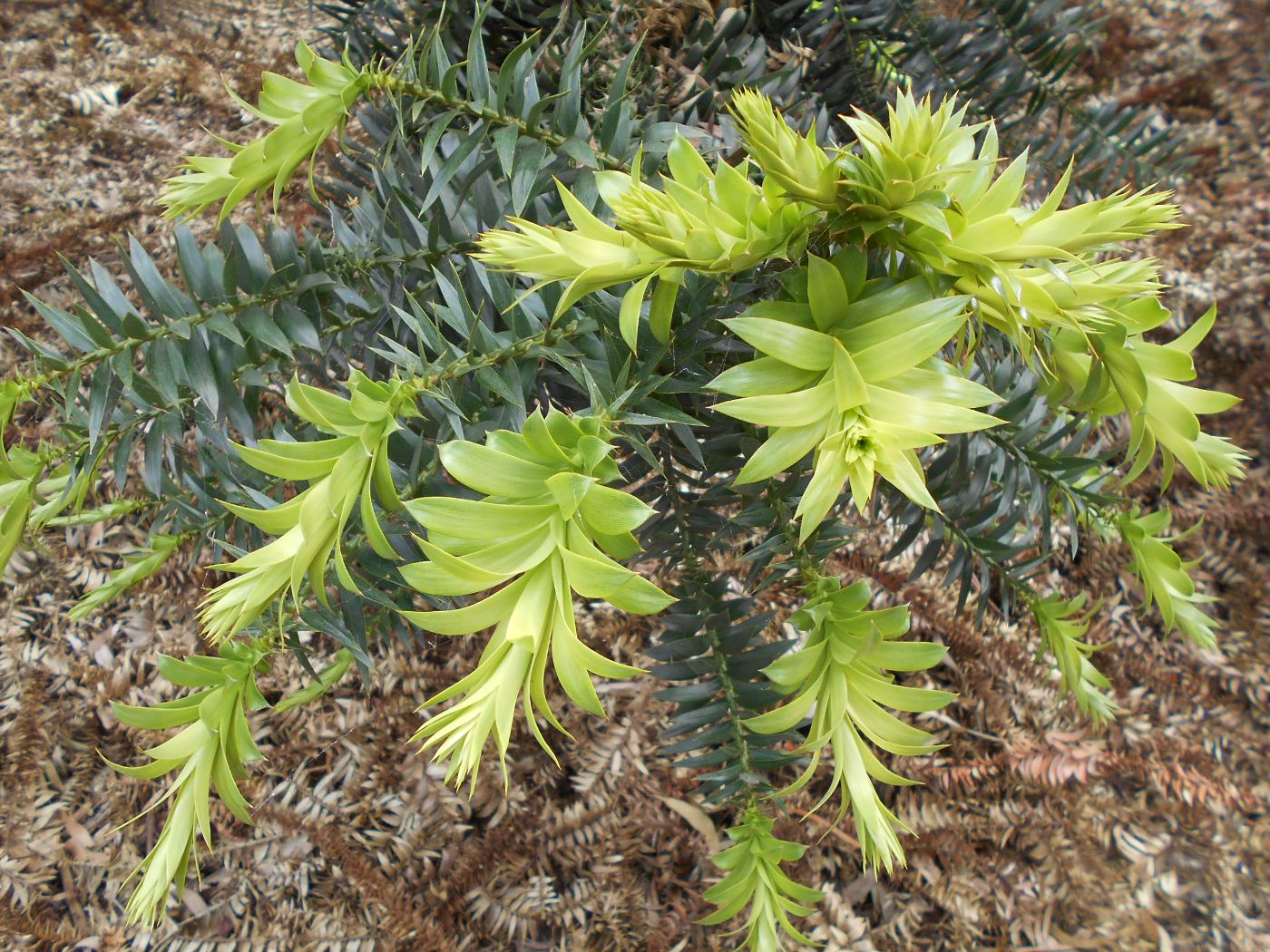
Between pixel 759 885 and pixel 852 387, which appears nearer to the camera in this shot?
pixel 852 387

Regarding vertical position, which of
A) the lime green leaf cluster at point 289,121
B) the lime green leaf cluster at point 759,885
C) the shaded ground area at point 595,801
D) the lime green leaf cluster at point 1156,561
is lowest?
the shaded ground area at point 595,801

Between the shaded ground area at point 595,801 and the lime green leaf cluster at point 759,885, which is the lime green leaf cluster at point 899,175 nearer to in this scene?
the lime green leaf cluster at point 759,885

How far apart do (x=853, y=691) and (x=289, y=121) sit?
0.70m

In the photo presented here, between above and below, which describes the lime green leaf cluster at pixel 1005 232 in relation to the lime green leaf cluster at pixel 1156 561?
above

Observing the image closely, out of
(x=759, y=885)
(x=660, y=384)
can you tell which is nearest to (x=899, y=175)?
(x=660, y=384)

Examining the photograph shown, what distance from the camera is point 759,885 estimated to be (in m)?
0.80

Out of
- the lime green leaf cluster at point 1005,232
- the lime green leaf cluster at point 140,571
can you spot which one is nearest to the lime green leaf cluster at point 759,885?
the lime green leaf cluster at point 1005,232

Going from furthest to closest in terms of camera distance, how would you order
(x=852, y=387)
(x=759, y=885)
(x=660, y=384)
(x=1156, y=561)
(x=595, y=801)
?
(x=595, y=801) → (x=1156, y=561) → (x=759, y=885) → (x=660, y=384) → (x=852, y=387)

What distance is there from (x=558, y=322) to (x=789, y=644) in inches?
16.9

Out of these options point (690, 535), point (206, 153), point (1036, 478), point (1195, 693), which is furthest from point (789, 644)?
point (206, 153)

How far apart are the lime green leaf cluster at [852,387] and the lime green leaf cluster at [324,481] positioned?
0.23 m

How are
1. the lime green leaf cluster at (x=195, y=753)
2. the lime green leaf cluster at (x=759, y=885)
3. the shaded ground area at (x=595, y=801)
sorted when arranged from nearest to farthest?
the lime green leaf cluster at (x=195, y=753)
the lime green leaf cluster at (x=759, y=885)
the shaded ground area at (x=595, y=801)

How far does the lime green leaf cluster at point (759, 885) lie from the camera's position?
2.59ft

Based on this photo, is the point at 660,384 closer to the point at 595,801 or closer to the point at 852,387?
the point at 852,387
